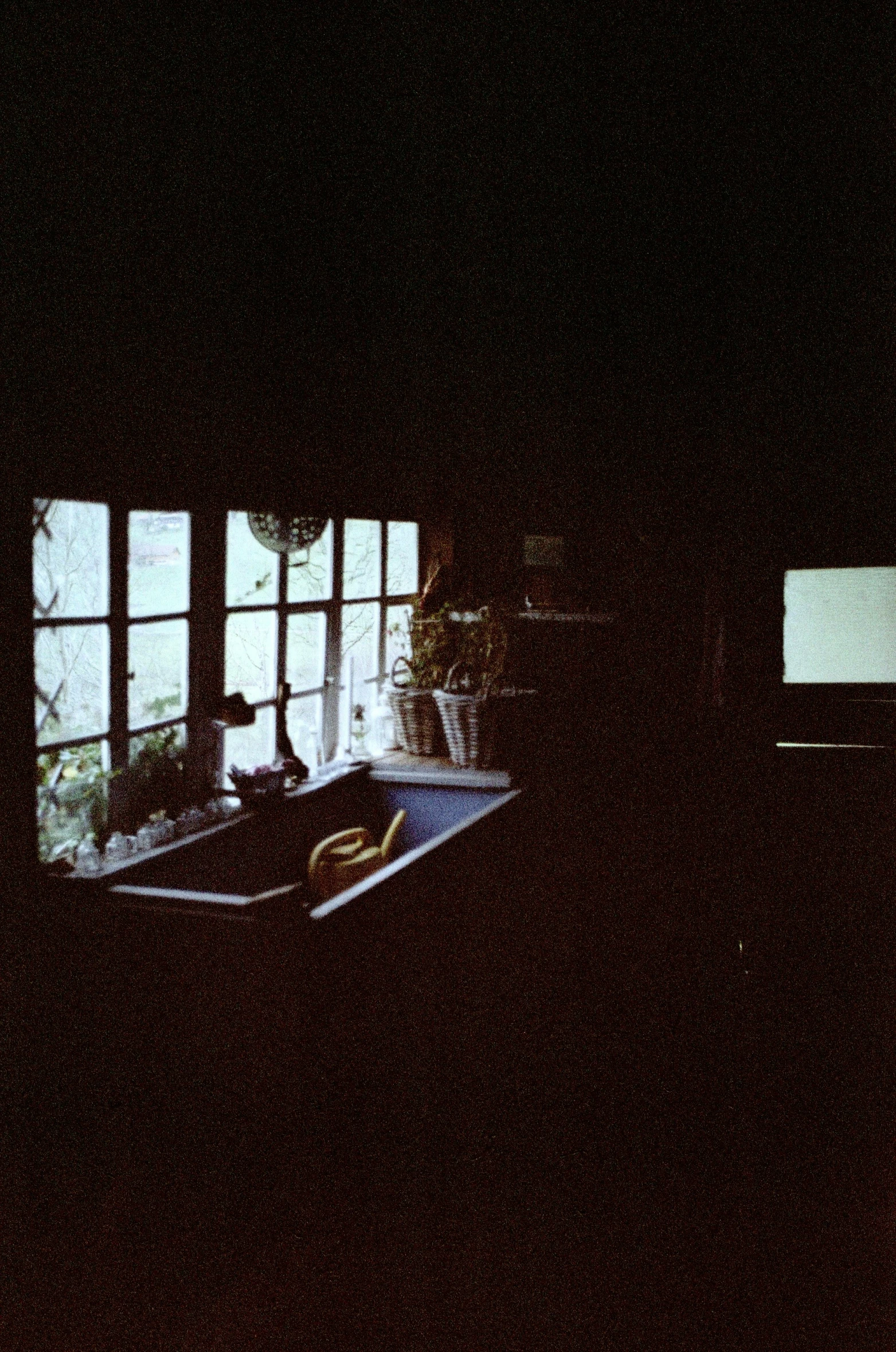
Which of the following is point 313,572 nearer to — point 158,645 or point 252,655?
point 252,655

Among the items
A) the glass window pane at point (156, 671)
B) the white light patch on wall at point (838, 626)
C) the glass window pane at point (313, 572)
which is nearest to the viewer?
the glass window pane at point (156, 671)

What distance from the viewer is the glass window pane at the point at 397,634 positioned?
5.31 metres

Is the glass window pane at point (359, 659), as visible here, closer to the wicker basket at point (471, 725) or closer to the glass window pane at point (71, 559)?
the wicker basket at point (471, 725)

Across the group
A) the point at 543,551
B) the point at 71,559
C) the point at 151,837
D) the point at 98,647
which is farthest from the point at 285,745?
the point at 543,551

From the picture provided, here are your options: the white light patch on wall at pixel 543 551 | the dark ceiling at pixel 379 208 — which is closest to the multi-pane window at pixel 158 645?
the dark ceiling at pixel 379 208

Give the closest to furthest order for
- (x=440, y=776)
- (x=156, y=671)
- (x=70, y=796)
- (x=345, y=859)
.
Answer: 1. (x=70, y=796)
2. (x=156, y=671)
3. (x=345, y=859)
4. (x=440, y=776)

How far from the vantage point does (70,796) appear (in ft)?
9.29

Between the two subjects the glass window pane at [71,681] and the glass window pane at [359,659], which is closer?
the glass window pane at [71,681]

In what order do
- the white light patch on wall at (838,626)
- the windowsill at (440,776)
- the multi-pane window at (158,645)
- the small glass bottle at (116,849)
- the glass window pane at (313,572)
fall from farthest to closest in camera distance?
the white light patch on wall at (838,626), the windowsill at (440,776), the glass window pane at (313,572), the small glass bottle at (116,849), the multi-pane window at (158,645)

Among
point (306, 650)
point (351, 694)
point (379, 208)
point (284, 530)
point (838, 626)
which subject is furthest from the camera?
point (838, 626)

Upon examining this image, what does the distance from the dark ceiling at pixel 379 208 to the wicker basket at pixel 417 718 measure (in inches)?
A: 64.9

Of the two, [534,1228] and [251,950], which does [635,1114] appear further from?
[251,950]

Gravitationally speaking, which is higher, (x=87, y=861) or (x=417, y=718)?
(x=417, y=718)

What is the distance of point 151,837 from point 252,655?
3.23ft
